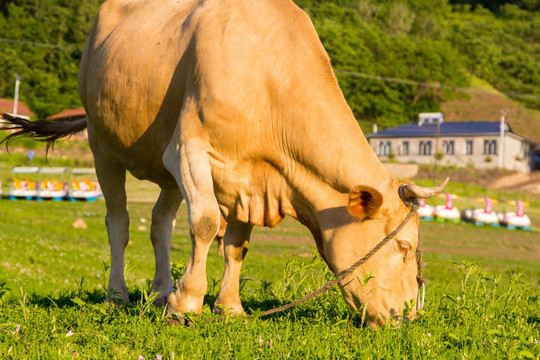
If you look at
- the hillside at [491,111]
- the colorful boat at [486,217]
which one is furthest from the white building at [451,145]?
the colorful boat at [486,217]

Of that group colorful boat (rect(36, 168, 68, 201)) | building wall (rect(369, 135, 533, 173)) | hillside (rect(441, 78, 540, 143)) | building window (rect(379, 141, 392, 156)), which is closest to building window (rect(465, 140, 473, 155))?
building wall (rect(369, 135, 533, 173))

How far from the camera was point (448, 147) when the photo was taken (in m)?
98.6

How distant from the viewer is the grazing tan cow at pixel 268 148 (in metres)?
5.70

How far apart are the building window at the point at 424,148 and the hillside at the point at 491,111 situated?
36560mm

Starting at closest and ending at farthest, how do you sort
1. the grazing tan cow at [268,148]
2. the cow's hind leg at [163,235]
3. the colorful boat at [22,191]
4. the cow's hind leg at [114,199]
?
the grazing tan cow at [268,148] < the cow's hind leg at [163,235] < the cow's hind leg at [114,199] < the colorful boat at [22,191]

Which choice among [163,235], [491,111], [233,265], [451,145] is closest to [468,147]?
[451,145]

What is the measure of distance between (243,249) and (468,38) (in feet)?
581

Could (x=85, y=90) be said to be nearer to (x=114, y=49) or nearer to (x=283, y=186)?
(x=114, y=49)

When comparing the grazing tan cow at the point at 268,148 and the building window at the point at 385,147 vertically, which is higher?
the grazing tan cow at the point at 268,148

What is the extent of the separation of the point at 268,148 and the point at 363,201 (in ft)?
3.09

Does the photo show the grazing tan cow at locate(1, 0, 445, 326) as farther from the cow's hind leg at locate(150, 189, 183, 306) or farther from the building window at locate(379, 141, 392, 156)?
the building window at locate(379, 141, 392, 156)

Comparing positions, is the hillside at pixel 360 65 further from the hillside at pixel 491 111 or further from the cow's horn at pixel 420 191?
the cow's horn at pixel 420 191

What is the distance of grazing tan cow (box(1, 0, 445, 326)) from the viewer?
5.70 meters

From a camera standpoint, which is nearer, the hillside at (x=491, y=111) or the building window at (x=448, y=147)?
the building window at (x=448, y=147)
